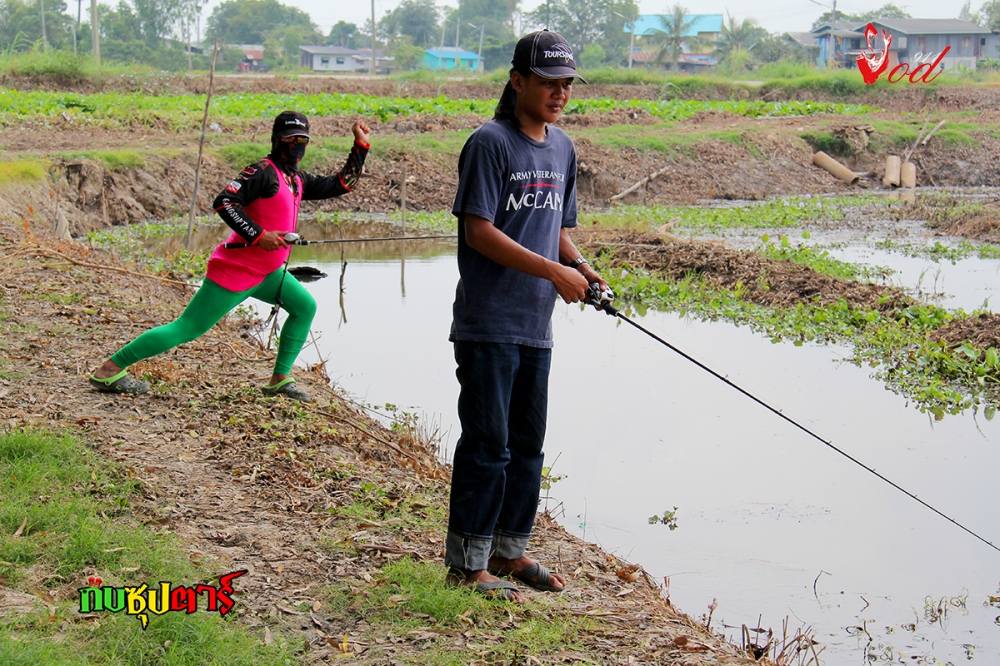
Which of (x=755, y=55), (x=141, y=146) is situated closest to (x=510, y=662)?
(x=141, y=146)

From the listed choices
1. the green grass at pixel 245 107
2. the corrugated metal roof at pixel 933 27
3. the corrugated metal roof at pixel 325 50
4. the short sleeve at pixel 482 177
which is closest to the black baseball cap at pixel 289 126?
the short sleeve at pixel 482 177

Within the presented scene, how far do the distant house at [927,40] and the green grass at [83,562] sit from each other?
69.7m

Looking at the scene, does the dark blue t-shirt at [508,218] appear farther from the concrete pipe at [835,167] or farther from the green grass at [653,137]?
the concrete pipe at [835,167]

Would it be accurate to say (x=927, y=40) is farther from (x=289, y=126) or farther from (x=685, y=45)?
(x=289, y=126)

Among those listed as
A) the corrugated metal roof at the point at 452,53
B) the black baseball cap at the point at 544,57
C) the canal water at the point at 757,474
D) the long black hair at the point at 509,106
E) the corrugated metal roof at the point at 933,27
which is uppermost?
the corrugated metal roof at the point at 933,27

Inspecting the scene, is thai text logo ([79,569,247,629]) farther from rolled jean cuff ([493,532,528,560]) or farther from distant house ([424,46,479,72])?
distant house ([424,46,479,72])

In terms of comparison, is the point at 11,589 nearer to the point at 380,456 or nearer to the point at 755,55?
the point at 380,456

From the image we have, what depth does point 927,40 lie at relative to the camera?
231 feet

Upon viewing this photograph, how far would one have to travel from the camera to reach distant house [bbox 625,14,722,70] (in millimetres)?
68919

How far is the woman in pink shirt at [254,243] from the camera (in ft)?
20.6

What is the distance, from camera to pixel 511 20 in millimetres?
89438

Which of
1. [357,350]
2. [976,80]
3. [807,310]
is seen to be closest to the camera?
[357,350]

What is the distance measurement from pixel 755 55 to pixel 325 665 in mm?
72317

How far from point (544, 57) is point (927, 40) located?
7306cm
